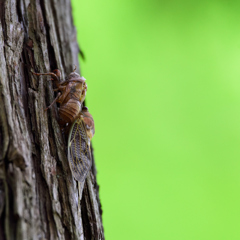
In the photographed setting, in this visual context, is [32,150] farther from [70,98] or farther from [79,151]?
[70,98]

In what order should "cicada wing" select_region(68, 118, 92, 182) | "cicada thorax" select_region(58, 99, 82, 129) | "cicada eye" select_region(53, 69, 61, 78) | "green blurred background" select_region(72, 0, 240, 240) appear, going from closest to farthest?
1. "cicada wing" select_region(68, 118, 92, 182)
2. "cicada thorax" select_region(58, 99, 82, 129)
3. "cicada eye" select_region(53, 69, 61, 78)
4. "green blurred background" select_region(72, 0, 240, 240)

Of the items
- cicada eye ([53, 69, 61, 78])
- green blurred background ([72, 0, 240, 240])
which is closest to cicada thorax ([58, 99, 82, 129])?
cicada eye ([53, 69, 61, 78])

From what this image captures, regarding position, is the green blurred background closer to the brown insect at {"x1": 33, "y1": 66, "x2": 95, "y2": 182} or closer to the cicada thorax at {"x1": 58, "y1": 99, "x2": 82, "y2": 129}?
the brown insect at {"x1": 33, "y1": 66, "x2": 95, "y2": 182}

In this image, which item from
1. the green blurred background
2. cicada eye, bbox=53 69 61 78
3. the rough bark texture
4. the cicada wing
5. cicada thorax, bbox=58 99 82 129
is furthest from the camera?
the green blurred background

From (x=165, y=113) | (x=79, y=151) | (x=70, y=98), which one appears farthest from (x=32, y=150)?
(x=165, y=113)

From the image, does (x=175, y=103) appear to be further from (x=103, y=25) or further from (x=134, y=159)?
(x=103, y=25)
